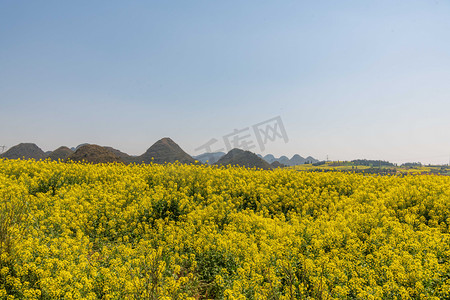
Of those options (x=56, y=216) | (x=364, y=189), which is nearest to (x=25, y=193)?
(x=56, y=216)

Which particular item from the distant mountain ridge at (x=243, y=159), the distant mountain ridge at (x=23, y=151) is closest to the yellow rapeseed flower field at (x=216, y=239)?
the distant mountain ridge at (x=243, y=159)

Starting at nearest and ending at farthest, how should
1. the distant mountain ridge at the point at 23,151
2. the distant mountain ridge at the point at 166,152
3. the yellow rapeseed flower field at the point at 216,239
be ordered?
the yellow rapeseed flower field at the point at 216,239
the distant mountain ridge at the point at 166,152
the distant mountain ridge at the point at 23,151

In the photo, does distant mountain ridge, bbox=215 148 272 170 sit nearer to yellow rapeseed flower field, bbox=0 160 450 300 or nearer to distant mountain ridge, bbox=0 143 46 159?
distant mountain ridge, bbox=0 143 46 159

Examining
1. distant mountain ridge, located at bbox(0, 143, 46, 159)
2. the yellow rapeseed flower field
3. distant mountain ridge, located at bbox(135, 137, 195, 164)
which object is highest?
distant mountain ridge, located at bbox(0, 143, 46, 159)

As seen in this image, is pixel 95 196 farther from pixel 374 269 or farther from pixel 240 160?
pixel 240 160

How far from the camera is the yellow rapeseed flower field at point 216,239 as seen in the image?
4.87 m

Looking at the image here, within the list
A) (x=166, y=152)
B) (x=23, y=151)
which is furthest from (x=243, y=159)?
(x=23, y=151)

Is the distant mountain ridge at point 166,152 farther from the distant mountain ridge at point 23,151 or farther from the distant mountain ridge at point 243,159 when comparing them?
the distant mountain ridge at point 23,151

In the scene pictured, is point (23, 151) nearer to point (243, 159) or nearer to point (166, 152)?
point (166, 152)

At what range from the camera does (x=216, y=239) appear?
711cm

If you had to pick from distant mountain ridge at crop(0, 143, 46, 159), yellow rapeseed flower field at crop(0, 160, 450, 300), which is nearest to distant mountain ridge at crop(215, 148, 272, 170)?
distant mountain ridge at crop(0, 143, 46, 159)

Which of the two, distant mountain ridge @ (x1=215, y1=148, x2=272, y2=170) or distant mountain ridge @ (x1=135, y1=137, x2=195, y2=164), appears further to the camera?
distant mountain ridge @ (x1=135, y1=137, x2=195, y2=164)

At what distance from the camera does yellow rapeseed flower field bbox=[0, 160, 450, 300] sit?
16.0 ft

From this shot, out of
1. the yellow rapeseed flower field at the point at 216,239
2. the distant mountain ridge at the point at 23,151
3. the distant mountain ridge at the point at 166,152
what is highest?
the distant mountain ridge at the point at 23,151
